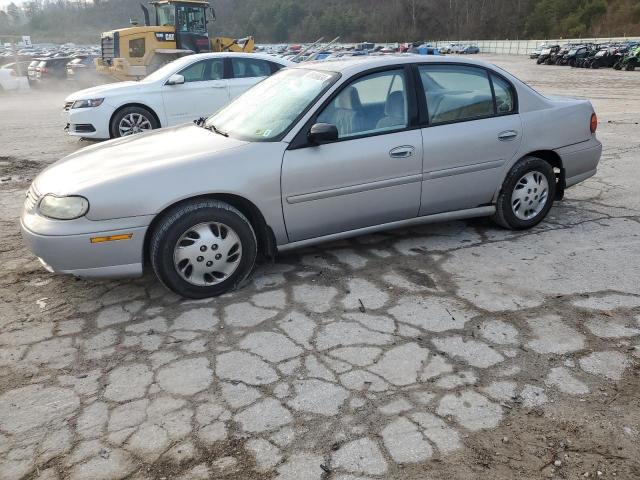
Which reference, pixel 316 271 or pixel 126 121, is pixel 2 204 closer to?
pixel 126 121

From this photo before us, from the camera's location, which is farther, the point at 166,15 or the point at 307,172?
the point at 166,15

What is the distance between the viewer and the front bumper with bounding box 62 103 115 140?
9.02 metres

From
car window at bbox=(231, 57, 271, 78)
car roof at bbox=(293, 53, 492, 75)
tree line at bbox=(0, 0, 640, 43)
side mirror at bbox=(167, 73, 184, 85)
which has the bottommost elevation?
side mirror at bbox=(167, 73, 184, 85)

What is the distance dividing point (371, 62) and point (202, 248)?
1.99 m

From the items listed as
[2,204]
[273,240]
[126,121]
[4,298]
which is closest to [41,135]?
[126,121]

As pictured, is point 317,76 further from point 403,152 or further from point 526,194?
point 526,194

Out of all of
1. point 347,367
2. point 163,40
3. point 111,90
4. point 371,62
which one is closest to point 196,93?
point 111,90

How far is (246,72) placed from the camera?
9.90m

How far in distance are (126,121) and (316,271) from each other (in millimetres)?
6287

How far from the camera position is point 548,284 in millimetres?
3969

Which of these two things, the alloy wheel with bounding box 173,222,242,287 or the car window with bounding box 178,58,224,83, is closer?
the alloy wheel with bounding box 173,222,242,287

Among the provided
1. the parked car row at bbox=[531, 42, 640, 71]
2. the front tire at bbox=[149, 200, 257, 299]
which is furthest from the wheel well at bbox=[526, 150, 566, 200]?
the parked car row at bbox=[531, 42, 640, 71]

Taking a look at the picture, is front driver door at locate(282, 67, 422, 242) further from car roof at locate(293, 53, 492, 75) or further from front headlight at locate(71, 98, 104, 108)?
front headlight at locate(71, 98, 104, 108)

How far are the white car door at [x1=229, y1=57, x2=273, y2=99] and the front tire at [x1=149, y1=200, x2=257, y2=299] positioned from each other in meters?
6.39
